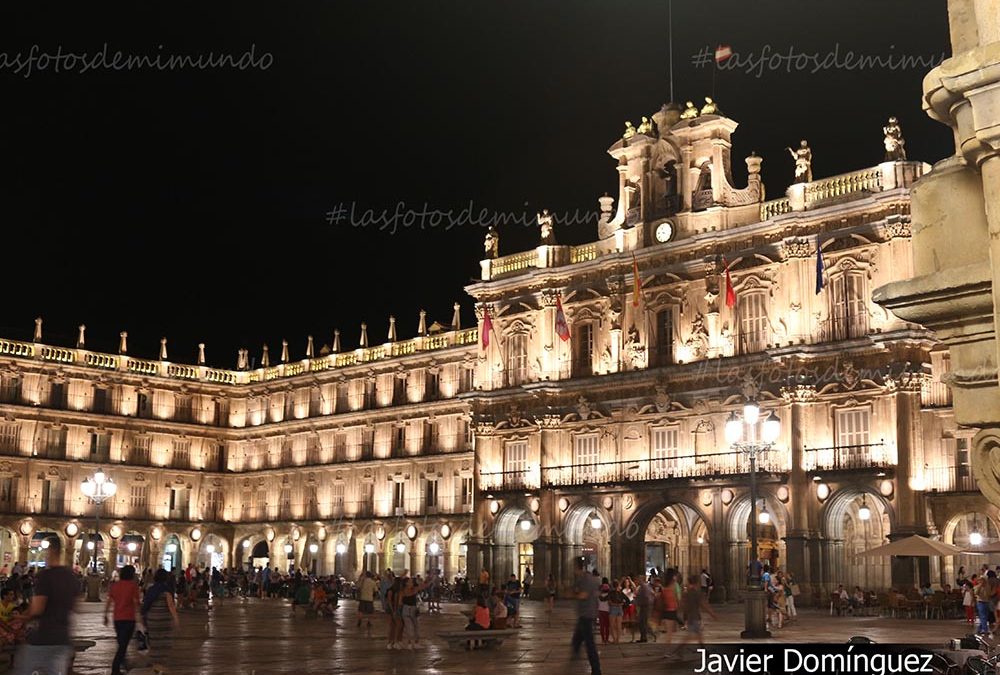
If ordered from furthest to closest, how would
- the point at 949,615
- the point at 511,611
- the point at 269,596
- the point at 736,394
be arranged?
the point at 269,596
the point at 736,394
the point at 949,615
the point at 511,611

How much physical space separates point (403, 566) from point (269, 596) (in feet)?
30.1

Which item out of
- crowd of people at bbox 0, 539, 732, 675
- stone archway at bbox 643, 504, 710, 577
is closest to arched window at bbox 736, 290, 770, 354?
stone archway at bbox 643, 504, 710, 577

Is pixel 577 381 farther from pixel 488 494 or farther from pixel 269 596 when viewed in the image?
pixel 269 596

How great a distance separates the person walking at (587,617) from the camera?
1695cm

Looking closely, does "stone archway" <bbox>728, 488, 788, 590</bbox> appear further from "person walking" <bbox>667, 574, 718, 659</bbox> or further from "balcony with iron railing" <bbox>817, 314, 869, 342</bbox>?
"person walking" <bbox>667, 574, 718, 659</bbox>

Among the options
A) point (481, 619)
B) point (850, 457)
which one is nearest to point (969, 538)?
point (850, 457)

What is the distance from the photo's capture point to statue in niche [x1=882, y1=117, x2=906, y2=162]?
4191 centimetres

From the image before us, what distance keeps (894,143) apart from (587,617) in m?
29.4

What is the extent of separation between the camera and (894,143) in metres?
42.0

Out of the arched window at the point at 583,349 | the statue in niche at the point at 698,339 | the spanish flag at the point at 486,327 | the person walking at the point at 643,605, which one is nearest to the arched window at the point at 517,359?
the spanish flag at the point at 486,327

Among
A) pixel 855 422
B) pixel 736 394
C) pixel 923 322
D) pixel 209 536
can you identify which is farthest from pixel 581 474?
pixel 923 322

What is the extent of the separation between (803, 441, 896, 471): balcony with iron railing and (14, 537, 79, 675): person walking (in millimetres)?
33015

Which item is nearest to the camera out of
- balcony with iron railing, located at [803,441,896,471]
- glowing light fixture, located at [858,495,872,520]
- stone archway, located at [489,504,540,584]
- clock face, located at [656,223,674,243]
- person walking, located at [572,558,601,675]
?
person walking, located at [572,558,601,675]

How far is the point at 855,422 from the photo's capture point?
41.7 m
